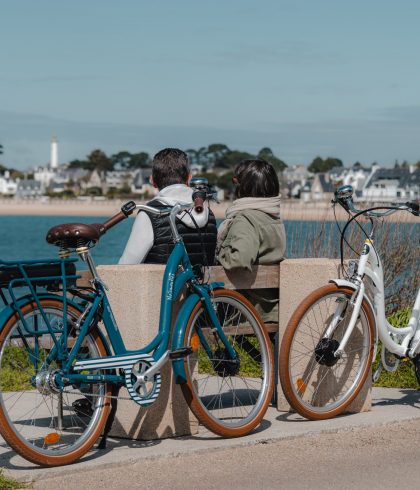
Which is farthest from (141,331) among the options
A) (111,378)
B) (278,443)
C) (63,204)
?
(63,204)

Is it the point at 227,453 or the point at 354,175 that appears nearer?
the point at 227,453

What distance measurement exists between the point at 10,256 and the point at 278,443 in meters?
41.5

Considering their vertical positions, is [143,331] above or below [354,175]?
above

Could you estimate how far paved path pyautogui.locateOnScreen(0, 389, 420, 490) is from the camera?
17.1ft

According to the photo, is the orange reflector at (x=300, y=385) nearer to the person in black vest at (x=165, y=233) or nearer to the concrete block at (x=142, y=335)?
the concrete block at (x=142, y=335)

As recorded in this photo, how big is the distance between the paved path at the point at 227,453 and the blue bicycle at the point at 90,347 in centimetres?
11

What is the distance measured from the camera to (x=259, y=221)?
21.7 feet

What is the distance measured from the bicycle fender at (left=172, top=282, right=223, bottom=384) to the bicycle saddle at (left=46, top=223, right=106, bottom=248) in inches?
24.9

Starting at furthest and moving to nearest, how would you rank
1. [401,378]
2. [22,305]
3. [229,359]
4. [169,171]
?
[401,378]
[169,171]
[229,359]
[22,305]

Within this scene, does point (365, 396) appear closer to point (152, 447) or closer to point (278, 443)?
point (278, 443)

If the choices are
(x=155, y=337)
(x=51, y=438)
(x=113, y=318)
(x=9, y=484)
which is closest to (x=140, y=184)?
(x=155, y=337)

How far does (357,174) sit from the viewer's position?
17788 centimetres

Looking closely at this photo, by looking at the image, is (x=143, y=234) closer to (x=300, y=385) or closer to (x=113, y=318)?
(x=113, y=318)

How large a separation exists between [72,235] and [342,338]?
73.4 inches
